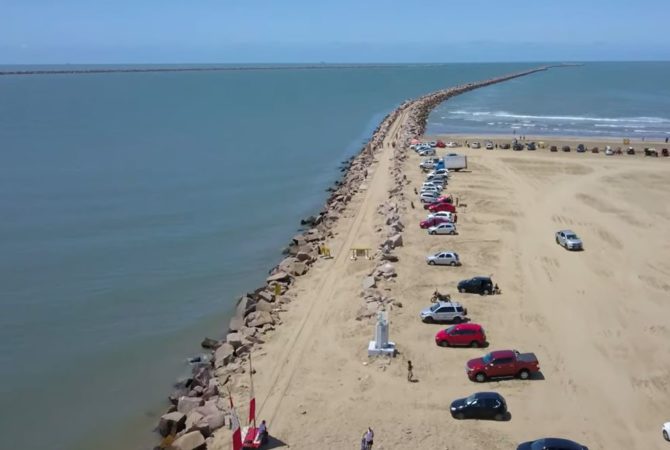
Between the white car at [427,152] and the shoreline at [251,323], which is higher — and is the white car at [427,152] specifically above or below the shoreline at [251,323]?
above

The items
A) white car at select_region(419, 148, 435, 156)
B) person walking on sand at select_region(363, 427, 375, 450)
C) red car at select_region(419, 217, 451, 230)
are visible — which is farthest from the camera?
white car at select_region(419, 148, 435, 156)

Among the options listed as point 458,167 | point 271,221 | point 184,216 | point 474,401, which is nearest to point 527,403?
point 474,401

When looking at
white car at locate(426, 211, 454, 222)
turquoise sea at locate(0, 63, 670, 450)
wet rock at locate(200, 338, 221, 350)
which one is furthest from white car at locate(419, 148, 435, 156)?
wet rock at locate(200, 338, 221, 350)

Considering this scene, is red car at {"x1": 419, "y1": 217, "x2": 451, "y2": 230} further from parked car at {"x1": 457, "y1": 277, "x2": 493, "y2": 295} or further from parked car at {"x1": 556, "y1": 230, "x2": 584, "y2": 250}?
parked car at {"x1": 457, "y1": 277, "x2": 493, "y2": 295}

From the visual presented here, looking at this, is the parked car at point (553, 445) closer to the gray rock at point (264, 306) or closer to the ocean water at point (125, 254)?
the ocean water at point (125, 254)

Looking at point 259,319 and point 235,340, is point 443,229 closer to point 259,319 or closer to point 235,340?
point 259,319

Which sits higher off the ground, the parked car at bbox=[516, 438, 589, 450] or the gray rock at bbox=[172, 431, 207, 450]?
the parked car at bbox=[516, 438, 589, 450]

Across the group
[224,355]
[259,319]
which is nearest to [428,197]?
[259,319]

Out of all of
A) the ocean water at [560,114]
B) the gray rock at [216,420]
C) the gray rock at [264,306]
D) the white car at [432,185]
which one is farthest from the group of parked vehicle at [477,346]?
the ocean water at [560,114]
